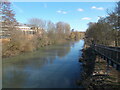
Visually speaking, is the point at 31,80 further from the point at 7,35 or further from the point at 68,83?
the point at 7,35

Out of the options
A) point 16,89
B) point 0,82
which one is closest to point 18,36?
point 0,82

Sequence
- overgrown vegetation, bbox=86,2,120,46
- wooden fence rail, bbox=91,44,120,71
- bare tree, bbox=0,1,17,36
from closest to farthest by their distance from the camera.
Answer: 1. wooden fence rail, bbox=91,44,120,71
2. overgrown vegetation, bbox=86,2,120,46
3. bare tree, bbox=0,1,17,36

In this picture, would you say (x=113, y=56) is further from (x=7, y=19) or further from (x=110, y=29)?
(x=7, y=19)

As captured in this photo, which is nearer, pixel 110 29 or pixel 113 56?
pixel 113 56

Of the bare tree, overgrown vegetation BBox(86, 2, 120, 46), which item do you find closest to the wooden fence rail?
overgrown vegetation BBox(86, 2, 120, 46)

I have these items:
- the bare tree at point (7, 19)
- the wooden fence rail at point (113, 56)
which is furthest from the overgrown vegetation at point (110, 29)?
the bare tree at point (7, 19)

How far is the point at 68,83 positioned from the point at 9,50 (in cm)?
1415

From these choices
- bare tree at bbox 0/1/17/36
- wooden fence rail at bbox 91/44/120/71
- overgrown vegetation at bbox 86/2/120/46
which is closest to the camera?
wooden fence rail at bbox 91/44/120/71

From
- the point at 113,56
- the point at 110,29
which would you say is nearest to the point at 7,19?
the point at 110,29

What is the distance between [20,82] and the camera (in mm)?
9727

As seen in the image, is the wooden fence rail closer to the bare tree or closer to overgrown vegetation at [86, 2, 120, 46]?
overgrown vegetation at [86, 2, 120, 46]

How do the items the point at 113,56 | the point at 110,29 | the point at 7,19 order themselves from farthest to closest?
1. the point at 7,19
2. the point at 110,29
3. the point at 113,56

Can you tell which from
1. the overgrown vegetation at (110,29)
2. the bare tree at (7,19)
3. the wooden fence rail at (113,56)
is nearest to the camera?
the wooden fence rail at (113,56)

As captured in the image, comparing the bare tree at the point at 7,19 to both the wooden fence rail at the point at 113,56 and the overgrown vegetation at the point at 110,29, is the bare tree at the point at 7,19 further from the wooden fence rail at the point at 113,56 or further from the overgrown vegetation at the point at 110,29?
the wooden fence rail at the point at 113,56
